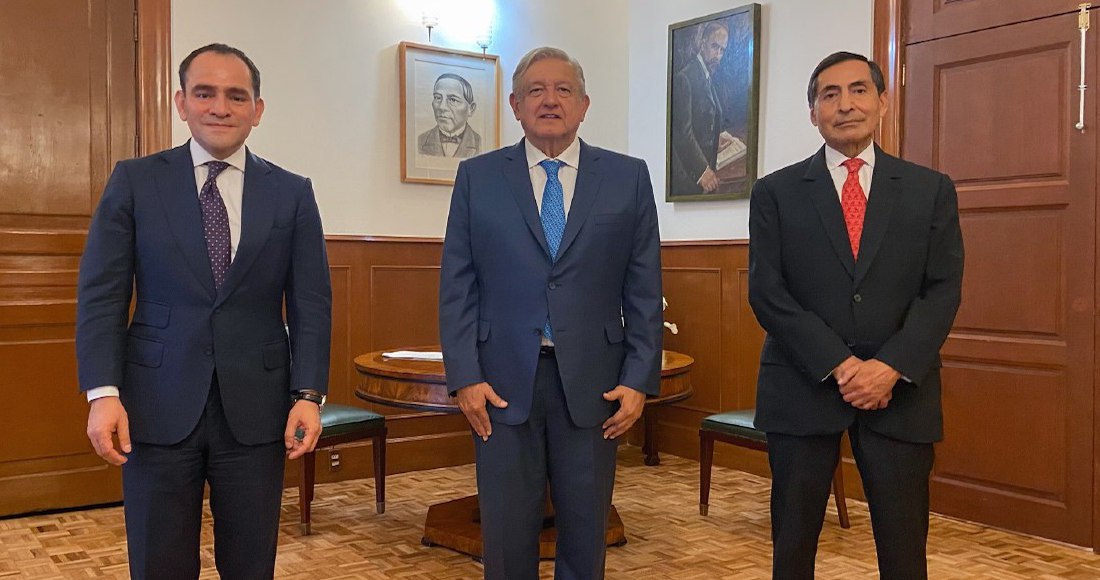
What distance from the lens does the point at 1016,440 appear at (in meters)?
3.85

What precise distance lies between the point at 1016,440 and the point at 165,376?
11.0 feet

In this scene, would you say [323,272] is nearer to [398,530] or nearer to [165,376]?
[165,376]

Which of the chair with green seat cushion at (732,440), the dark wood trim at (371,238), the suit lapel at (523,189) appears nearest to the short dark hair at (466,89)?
the dark wood trim at (371,238)

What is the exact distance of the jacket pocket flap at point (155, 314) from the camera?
186cm

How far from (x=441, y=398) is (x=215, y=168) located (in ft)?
4.88

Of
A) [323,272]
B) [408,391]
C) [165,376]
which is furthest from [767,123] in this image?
[165,376]

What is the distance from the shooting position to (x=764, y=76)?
4.91 meters

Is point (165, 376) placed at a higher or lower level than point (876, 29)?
lower

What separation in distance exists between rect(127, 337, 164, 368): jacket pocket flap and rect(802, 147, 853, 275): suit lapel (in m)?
1.47

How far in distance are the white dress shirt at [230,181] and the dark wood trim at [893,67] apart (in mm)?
3134

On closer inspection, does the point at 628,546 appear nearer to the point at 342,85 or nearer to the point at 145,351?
the point at 145,351

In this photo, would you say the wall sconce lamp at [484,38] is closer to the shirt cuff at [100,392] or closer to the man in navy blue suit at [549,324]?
the man in navy blue suit at [549,324]

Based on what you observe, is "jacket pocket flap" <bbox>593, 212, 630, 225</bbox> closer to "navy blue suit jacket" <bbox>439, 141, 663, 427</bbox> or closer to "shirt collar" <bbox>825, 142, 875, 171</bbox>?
"navy blue suit jacket" <bbox>439, 141, 663, 427</bbox>

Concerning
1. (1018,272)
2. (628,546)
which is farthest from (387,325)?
(1018,272)
